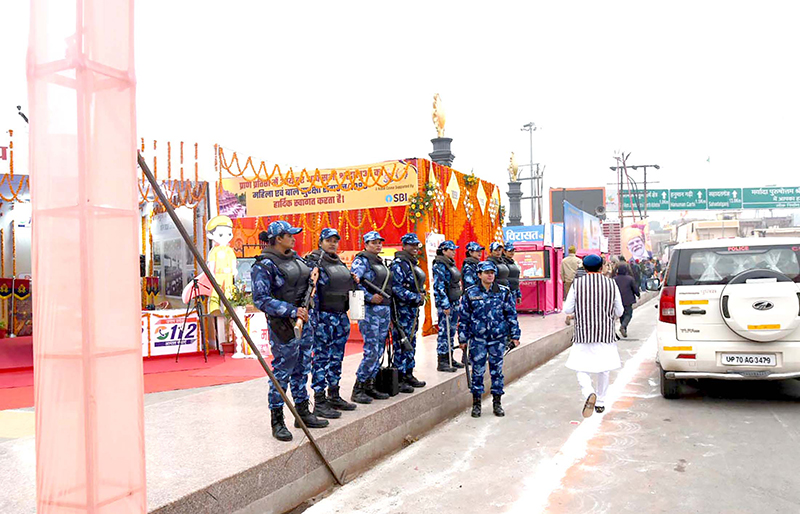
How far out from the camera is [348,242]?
1493 cm

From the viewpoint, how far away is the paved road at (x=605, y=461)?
454cm

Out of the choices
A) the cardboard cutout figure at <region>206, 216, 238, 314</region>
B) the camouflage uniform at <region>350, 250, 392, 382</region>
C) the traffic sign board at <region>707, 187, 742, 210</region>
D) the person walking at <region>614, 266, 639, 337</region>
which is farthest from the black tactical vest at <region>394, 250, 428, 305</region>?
the traffic sign board at <region>707, 187, 742, 210</region>

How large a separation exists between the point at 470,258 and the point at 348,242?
21.3 feet

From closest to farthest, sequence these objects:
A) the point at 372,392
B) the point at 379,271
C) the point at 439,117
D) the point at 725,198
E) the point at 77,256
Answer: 1. the point at 77,256
2. the point at 372,392
3. the point at 379,271
4. the point at 439,117
5. the point at 725,198

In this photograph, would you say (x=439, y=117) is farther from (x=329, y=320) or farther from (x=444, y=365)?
(x=329, y=320)

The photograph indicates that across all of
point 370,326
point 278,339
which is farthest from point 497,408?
point 278,339

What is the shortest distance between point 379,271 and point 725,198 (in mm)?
52048

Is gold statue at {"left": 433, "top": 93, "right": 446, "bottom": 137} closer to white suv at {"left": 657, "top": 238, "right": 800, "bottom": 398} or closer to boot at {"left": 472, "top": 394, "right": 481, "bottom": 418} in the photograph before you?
white suv at {"left": 657, "top": 238, "right": 800, "bottom": 398}

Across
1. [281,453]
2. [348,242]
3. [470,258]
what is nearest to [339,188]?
[348,242]

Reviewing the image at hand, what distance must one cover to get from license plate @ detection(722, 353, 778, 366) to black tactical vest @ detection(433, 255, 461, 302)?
324cm

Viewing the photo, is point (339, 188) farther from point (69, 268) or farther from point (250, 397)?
point (69, 268)

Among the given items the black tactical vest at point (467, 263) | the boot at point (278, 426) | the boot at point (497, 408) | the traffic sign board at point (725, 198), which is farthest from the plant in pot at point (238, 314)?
the traffic sign board at point (725, 198)

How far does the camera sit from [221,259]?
38.0 ft

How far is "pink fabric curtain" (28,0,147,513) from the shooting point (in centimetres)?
213
